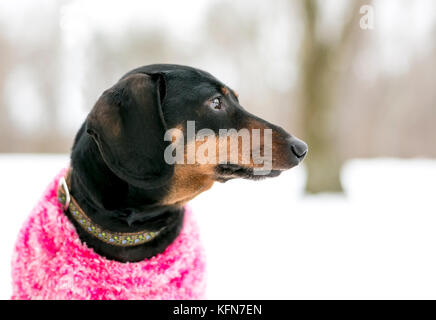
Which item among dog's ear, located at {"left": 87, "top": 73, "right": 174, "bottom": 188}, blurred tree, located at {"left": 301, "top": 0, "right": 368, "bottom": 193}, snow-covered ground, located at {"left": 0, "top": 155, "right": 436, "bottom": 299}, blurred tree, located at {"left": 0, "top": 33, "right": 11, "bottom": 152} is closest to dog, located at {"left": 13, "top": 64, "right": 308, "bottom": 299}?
dog's ear, located at {"left": 87, "top": 73, "right": 174, "bottom": 188}

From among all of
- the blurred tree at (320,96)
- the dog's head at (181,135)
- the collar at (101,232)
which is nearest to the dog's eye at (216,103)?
the dog's head at (181,135)

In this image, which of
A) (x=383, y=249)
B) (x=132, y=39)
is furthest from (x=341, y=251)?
(x=132, y=39)

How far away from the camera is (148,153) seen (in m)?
1.92

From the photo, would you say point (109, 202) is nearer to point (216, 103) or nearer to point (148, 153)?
point (148, 153)

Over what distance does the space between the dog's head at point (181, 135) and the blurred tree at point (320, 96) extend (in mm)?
4053

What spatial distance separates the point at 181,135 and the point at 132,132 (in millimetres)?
220

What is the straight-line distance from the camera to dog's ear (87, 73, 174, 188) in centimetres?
188

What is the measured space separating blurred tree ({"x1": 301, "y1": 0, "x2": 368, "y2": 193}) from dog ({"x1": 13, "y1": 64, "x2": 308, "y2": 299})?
4.05 m

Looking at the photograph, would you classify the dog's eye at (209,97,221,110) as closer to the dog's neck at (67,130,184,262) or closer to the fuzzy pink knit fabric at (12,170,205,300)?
the dog's neck at (67,130,184,262)

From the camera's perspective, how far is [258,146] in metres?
2.04

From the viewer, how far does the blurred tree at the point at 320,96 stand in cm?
593
